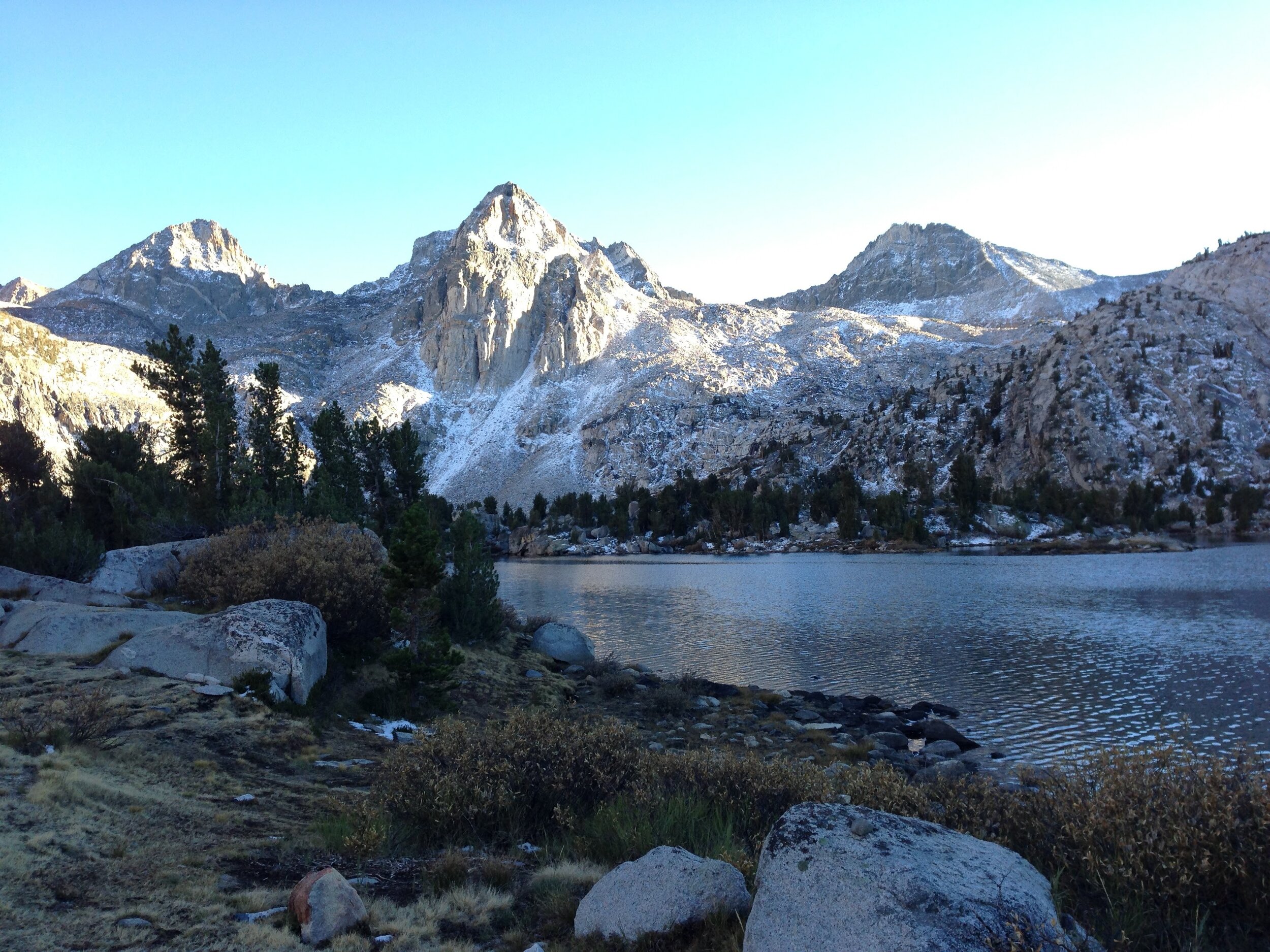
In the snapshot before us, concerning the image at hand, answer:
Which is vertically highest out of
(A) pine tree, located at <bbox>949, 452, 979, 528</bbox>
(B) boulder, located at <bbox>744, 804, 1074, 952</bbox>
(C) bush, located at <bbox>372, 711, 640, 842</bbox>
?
(A) pine tree, located at <bbox>949, 452, 979, 528</bbox>

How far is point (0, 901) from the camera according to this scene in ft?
17.6

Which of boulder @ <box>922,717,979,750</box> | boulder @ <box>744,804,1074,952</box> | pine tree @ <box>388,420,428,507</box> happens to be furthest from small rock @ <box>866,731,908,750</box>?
pine tree @ <box>388,420,428,507</box>

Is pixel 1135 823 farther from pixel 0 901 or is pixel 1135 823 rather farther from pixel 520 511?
pixel 520 511

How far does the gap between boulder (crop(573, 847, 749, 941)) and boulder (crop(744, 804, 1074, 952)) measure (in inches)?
26.8

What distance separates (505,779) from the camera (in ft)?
30.1

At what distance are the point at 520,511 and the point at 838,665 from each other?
12933cm

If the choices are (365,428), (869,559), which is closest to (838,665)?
(365,428)

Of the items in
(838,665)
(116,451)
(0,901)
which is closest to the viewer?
(0,901)

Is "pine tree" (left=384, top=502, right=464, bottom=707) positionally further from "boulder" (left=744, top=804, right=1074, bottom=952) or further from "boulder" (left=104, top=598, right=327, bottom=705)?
"boulder" (left=744, top=804, right=1074, bottom=952)

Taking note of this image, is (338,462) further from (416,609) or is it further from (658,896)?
(658,896)

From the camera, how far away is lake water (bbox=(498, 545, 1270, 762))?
20000mm

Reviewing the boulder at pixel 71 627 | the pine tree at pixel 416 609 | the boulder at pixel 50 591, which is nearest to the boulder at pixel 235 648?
the boulder at pixel 71 627

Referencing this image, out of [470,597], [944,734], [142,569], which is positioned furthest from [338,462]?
[944,734]

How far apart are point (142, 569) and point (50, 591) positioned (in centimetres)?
307
